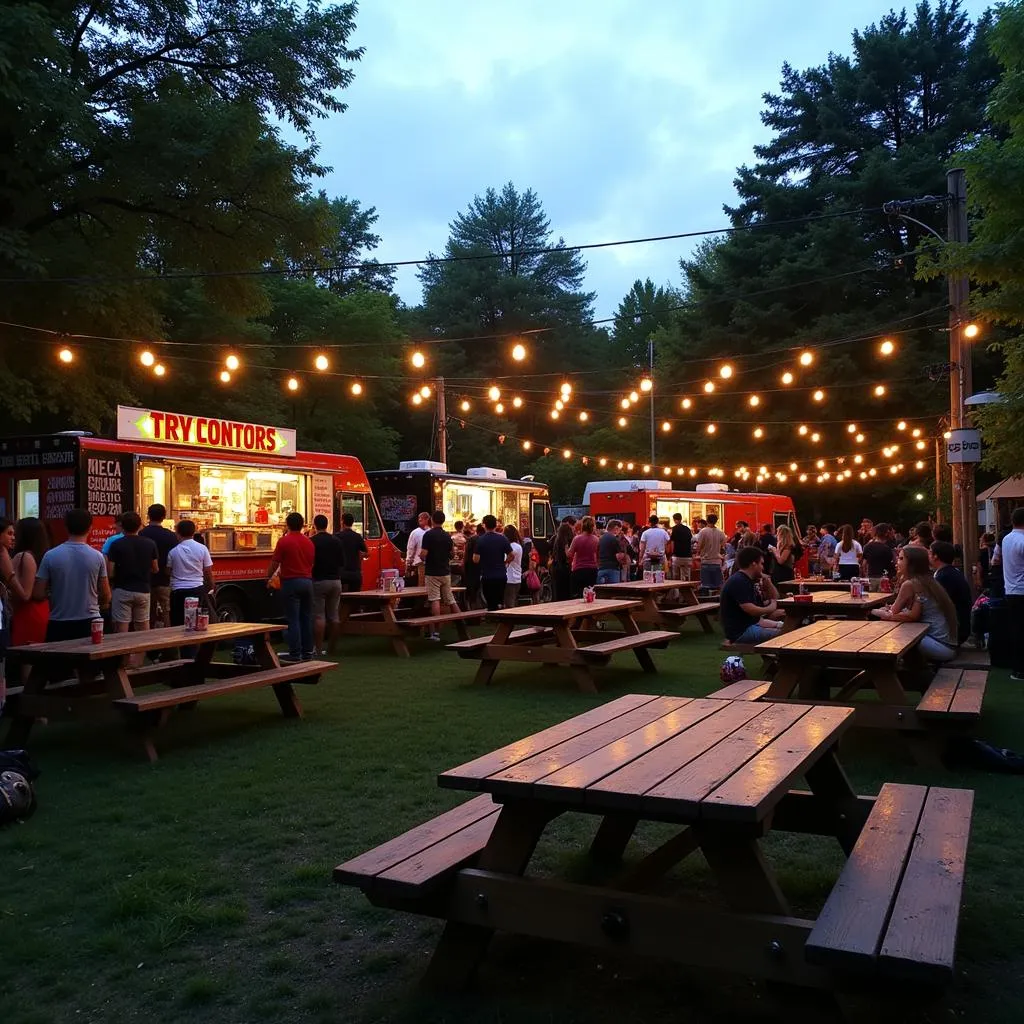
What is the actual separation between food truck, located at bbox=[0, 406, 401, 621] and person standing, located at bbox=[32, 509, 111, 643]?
387 cm

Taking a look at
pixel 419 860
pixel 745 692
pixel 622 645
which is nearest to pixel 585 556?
pixel 622 645

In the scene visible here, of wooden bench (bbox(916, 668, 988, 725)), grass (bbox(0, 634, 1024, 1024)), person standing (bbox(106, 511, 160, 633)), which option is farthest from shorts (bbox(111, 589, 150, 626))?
wooden bench (bbox(916, 668, 988, 725))

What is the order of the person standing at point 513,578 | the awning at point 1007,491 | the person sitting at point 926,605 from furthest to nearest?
1. the awning at point 1007,491
2. the person standing at point 513,578
3. the person sitting at point 926,605

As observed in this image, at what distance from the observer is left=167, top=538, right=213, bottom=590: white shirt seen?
9.88m

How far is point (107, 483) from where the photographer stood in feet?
37.5

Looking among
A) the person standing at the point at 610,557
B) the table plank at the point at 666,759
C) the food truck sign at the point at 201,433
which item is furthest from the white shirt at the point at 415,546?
the table plank at the point at 666,759

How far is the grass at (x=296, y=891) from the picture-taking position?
10.1ft

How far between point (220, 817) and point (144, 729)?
5.70 ft

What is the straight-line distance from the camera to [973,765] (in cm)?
602

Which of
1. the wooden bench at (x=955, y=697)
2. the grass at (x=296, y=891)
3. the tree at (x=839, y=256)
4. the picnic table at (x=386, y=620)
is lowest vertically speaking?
the grass at (x=296, y=891)

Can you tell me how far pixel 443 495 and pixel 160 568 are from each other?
8188 millimetres

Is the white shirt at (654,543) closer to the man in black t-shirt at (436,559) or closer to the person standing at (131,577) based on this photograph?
the man in black t-shirt at (436,559)

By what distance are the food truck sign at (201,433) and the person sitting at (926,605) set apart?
30.0 feet

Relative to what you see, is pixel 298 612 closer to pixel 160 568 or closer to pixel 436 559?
pixel 160 568
